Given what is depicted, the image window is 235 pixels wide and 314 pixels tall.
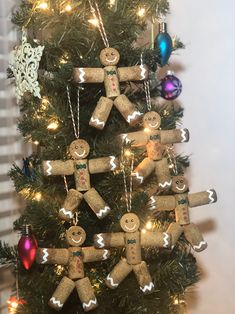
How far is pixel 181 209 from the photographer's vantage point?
883 mm

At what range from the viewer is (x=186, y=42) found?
121cm

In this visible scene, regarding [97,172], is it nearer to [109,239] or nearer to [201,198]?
[109,239]

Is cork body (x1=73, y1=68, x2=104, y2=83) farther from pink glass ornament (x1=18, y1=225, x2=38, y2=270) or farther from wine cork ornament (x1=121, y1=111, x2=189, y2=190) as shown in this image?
pink glass ornament (x1=18, y1=225, x2=38, y2=270)

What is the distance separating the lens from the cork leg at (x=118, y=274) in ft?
2.67

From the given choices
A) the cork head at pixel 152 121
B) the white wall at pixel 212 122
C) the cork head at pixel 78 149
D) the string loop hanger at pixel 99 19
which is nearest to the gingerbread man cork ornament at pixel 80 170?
the cork head at pixel 78 149

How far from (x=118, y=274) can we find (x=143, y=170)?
0.69 feet

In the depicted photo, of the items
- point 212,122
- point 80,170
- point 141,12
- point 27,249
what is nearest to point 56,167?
point 80,170

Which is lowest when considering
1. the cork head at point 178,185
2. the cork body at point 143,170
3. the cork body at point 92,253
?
the cork body at point 92,253

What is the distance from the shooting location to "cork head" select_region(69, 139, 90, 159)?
2.65ft

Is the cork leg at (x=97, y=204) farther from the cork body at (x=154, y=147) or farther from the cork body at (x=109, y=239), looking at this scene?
the cork body at (x=154, y=147)

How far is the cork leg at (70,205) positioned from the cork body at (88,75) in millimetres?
214

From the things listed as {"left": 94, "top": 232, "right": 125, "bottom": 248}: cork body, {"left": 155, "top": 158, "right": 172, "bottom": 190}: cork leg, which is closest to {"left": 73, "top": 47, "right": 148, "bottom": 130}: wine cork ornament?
{"left": 155, "top": 158, "right": 172, "bottom": 190}: cork leg

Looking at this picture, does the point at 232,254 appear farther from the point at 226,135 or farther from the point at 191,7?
the point at 191,7

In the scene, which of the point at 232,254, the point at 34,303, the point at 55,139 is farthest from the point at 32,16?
the point at 232,254
